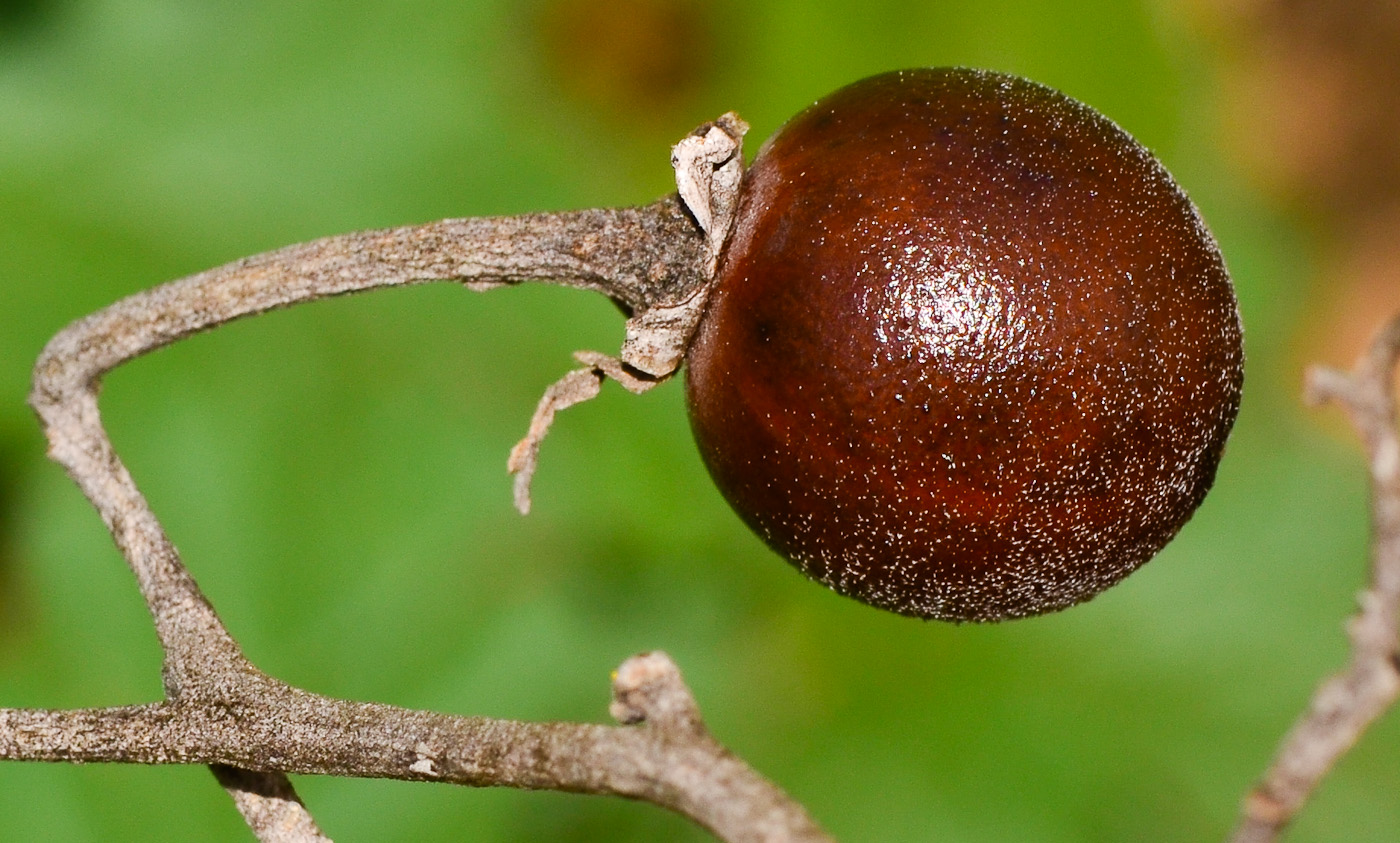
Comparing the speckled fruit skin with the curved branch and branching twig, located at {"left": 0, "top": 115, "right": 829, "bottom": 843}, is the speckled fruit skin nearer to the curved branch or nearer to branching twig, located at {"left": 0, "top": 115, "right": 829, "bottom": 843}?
branching twig, located at {"left": 0, "top": 115, "right": 829, "bottom": 843}

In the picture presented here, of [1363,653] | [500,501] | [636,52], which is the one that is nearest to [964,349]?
[1363,653]

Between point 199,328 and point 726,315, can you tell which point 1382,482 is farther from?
point 199,328

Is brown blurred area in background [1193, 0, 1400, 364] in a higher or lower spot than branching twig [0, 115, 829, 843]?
higher

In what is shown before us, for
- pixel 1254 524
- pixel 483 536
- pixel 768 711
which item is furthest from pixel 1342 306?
pixel 483 536

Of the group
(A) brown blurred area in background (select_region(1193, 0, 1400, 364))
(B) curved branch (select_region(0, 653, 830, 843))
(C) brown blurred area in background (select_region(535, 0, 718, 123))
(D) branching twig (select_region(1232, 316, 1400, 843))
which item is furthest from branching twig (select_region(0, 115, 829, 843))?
(A) brown blurred area in background (select_region(1193, 0, 1400, 364))

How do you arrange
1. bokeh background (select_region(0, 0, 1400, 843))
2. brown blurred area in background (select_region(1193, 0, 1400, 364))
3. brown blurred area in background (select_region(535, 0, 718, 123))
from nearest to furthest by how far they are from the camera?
1. bokeh background (select_region(0, 0, 1400, 843))
2. brown blurred area in background (select_region(535, 0, 718, 123))
3. brown blurred area in background (select_region(1193, 0, 1400, 364))

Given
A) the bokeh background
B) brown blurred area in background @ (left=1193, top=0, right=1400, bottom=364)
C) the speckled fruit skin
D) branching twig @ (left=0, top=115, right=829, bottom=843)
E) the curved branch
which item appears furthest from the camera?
brown blurred area in background @ (left=1193, top=0, right=1400, bottom=364)

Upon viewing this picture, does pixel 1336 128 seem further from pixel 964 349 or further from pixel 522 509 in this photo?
pixel 522 509
